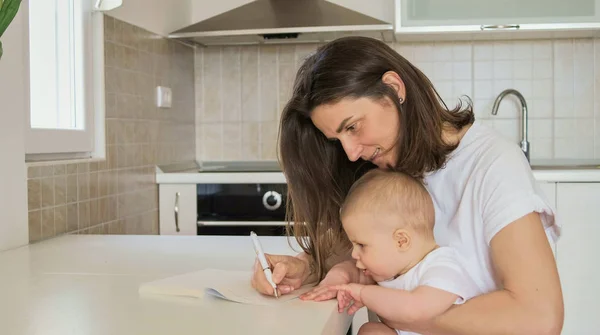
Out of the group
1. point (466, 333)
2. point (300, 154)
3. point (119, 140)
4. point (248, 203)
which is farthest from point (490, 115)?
point (466, 333)

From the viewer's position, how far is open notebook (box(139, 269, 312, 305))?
124 cm

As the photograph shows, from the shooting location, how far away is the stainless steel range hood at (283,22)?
3.11 m

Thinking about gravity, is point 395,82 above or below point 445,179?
above

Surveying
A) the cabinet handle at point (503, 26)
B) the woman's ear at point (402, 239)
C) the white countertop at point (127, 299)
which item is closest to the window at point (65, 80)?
the white countertop at point (127, 299)

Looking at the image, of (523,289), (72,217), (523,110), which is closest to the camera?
(523,289)

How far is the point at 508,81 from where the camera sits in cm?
344

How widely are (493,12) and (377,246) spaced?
2.00 m

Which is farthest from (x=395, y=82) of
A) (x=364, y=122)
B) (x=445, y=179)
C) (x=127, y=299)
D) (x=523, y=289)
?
(x=127, y=299)

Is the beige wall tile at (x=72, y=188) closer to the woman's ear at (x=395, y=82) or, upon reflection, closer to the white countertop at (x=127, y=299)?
the white countertop at (x=127, y=299)

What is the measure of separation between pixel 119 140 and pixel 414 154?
1548 millimetres

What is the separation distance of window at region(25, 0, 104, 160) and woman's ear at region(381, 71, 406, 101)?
1137 millimetres

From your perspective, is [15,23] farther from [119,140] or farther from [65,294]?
[65,294]

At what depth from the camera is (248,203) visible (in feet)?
9.83

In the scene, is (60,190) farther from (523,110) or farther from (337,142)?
(523,110)
